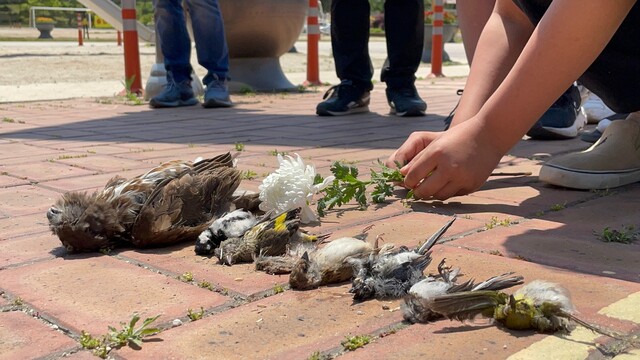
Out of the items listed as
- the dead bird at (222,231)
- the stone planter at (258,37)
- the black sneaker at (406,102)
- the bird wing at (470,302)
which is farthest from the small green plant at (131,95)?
the bird wing at (470,302)

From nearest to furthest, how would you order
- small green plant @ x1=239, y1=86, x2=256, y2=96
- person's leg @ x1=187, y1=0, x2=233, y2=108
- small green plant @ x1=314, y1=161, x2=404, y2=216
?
small green plant @ x1=314, y1=161, x2=404, y2=216 → person's leg @ x1=187, y1=0, x2=233, y2=108 → small green plant @ x1=239, y1=86, x2=256, y2=96

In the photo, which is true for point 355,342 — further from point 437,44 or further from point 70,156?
point 437,44

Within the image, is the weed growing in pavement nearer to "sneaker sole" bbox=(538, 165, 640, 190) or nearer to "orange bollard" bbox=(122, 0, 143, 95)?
"sneaker sole" bbox=(538, 165, 640, 190)

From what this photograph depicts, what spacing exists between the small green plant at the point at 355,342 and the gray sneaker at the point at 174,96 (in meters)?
4.84

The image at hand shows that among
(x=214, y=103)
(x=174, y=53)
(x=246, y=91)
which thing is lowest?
(x=246, y=91)

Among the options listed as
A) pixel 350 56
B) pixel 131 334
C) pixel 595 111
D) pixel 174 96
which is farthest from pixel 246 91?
pixel 131 334

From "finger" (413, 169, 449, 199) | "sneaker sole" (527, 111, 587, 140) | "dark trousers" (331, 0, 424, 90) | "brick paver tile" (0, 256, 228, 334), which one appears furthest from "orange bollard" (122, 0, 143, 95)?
"brick paver tile" (0, 256, 228, 334)

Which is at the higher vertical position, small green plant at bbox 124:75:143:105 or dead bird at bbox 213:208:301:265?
dead bird at bbox 213:208:301:265

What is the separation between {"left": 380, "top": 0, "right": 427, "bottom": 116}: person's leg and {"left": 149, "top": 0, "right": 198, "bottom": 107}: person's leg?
68.7 inches

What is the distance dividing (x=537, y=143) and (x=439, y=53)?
23.5 ft

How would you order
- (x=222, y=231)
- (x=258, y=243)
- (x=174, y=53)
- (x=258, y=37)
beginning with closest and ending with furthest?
(x=258, y=243)
(x=222, y=231)
(x=174, y=53)
(x=258, y=37)

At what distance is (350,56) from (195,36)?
4.70 ft

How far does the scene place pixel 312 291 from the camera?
5.34 feet

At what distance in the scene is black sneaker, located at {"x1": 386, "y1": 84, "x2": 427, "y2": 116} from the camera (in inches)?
195
